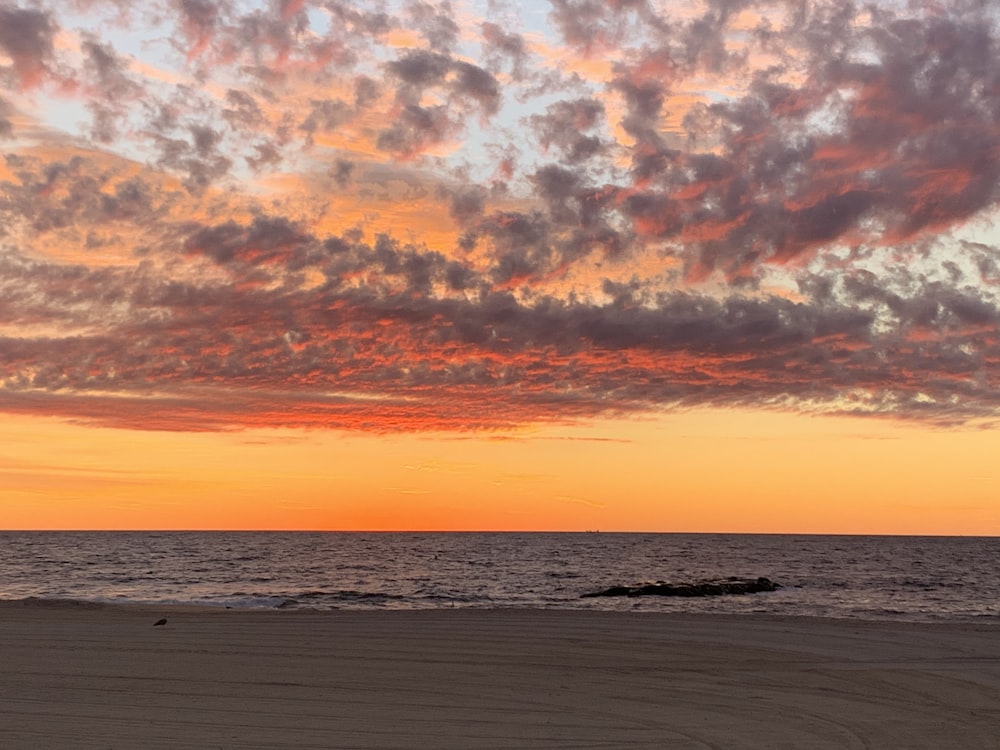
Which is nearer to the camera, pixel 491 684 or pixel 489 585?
pixel 491 684

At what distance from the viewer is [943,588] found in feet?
165

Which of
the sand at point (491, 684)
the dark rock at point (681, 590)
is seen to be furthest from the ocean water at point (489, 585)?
the sand at point (491, 684)

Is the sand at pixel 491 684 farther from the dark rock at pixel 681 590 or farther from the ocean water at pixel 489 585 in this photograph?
the dark rock at pixel 681 590

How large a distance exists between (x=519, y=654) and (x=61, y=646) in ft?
28.4

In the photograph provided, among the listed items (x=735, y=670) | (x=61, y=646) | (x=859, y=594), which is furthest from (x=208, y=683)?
(x=859, y=594)

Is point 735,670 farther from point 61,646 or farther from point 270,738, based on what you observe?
point 61,646

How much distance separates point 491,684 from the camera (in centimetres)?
1416

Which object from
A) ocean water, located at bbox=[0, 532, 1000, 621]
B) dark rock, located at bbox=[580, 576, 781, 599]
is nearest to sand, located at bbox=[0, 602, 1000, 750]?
ocean water, located at bbox=[0, 532, 1000, 621]

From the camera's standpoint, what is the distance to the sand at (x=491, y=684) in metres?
11.1

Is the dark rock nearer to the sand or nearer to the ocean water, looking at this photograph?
the ocean water

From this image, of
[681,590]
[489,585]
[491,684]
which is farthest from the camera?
[489,585]

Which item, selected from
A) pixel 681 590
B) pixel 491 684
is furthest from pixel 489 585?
pixel 491 684

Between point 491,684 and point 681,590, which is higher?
point 491,684

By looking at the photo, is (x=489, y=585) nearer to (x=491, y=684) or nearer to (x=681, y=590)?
(x=681, y=590)
